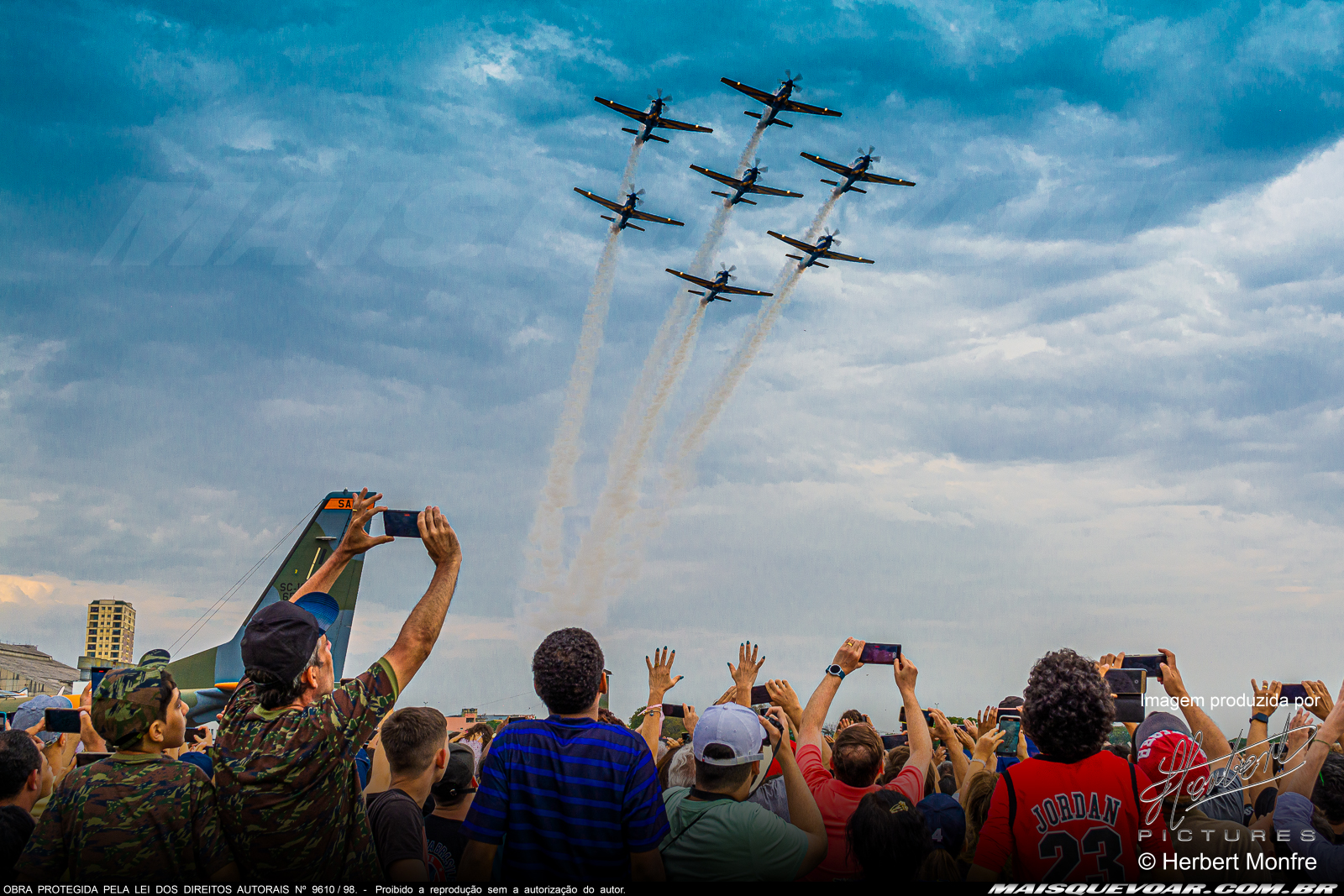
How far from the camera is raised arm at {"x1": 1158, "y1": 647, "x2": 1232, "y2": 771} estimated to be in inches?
249

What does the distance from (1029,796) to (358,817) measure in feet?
10.7

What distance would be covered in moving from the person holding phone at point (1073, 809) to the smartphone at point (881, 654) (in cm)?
208

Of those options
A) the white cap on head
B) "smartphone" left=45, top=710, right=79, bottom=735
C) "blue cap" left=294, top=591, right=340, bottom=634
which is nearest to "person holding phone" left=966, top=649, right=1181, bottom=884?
the white cap on head

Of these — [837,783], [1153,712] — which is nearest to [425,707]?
[837,783]

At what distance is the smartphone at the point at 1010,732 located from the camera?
23.8 ft

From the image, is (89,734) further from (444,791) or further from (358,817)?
(358,817)

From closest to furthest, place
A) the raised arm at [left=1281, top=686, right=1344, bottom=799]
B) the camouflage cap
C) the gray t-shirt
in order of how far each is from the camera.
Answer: the camouflage cap, the gray t-shirt, the raised arm at [left=1281, top=686, right=1344, bottom=799]

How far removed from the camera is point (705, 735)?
4820 millimetres

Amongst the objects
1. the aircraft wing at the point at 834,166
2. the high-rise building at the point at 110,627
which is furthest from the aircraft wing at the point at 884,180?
the high-rise building at the point at 110,627

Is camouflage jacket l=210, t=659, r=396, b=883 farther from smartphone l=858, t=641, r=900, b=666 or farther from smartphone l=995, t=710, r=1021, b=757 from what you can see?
smartphone l=995, t=710, r=1021, b=757

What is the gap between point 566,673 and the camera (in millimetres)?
4734

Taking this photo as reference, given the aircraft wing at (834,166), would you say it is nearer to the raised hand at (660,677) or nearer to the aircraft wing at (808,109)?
the aircraft wing at (808,109)

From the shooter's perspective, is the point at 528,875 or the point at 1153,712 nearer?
the point at 528,875

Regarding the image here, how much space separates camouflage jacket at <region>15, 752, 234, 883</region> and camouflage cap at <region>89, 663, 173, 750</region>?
0.47 ft
